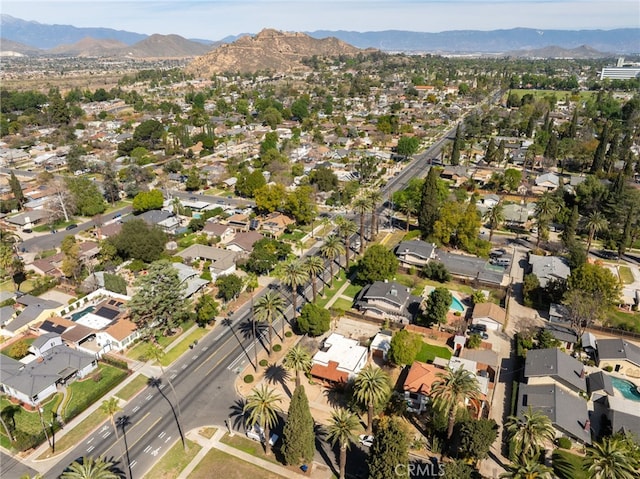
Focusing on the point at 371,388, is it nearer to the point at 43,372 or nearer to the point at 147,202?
the point at 43,372

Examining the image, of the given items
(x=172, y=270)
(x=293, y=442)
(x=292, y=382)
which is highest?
(x=172, y=270)

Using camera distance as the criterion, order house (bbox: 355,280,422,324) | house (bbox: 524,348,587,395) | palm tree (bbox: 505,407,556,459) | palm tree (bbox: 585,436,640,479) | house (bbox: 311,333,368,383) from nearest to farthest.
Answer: palm tree (bbox: 585,436,640,479)
palm tree (bbox: 505,407,556,459)
house (bbox: 524,348,587,395)
house (bbox: 311,333,368,383)
house (bbox: 355,280,422,324)

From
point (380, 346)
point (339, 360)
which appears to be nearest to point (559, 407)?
point (380, 346)

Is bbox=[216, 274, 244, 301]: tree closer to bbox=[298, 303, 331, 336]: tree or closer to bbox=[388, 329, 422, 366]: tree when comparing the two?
bbox=[298, 303, 331, 336]: tree

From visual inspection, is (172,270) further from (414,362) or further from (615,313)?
(615,313)

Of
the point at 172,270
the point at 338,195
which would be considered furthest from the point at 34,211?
the point at 338,195

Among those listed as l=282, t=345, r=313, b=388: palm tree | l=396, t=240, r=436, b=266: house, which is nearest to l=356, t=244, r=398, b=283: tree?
l=396, t=240, r=436, b=266: house
